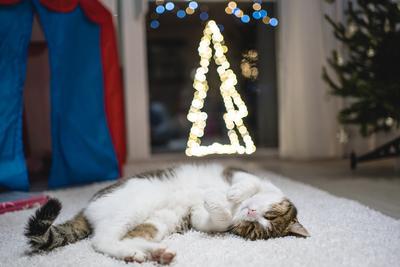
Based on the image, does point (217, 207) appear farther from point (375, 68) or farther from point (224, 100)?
point (224, 100)

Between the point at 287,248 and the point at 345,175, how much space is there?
140 centimetres

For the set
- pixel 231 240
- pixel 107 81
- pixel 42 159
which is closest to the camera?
pixel 231 240

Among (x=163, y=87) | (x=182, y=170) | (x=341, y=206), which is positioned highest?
(x=163, y=87)

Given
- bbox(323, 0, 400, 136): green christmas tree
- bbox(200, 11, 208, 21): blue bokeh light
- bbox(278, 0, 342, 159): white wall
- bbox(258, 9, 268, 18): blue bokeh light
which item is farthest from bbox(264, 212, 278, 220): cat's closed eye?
bbox(258, 9, 268, 18): blue bokeh light

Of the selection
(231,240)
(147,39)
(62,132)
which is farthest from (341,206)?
(147,39)

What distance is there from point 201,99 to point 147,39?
666 mm

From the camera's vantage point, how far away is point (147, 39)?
136 inches

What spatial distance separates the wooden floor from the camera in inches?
69.2

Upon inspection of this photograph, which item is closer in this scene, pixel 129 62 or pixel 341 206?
pixel 341 206

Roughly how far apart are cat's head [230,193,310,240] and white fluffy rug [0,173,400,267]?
Answer: 0.11ft

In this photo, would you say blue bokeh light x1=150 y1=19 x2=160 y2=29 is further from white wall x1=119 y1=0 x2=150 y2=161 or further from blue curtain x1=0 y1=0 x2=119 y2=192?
blue curtain x1=0 y1=0 x2=119 y2=192

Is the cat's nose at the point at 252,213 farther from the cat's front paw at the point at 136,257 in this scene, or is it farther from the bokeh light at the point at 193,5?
the bokeh light at the point at 193,5

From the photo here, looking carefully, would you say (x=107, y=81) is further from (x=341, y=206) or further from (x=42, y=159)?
(x=341, y=206)

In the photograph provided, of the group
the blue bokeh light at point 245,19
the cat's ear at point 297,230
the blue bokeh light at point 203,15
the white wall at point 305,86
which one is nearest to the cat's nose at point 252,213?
the cat's ear at point 297,230
